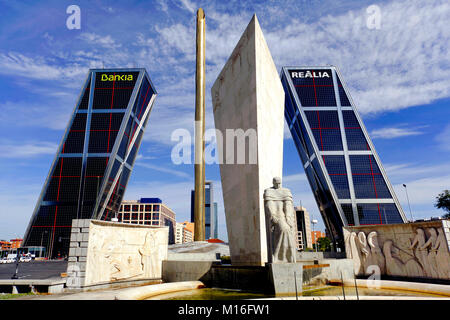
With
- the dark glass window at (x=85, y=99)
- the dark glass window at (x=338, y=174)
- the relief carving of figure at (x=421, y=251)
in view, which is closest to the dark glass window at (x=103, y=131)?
the dark glass window at (x=85, y=99)

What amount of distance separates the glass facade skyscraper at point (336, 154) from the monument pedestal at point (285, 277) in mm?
50029

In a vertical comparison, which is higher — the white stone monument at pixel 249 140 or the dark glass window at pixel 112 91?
the dark glass window at pixel 112 91

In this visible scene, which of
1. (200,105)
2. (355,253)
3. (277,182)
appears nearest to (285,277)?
(277,182)

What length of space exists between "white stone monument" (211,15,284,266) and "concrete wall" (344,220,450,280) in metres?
4.48

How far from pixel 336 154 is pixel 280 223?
5283 centimetres

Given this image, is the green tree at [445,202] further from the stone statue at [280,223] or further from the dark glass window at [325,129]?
the stone statue at [280,223]

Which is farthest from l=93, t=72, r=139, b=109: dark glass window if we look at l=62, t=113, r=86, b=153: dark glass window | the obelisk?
the obelisk

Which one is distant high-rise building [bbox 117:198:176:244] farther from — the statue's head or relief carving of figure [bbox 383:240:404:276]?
the statue's head

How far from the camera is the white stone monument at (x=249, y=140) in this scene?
900 cm

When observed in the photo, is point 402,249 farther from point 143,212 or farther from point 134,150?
point 143,212
